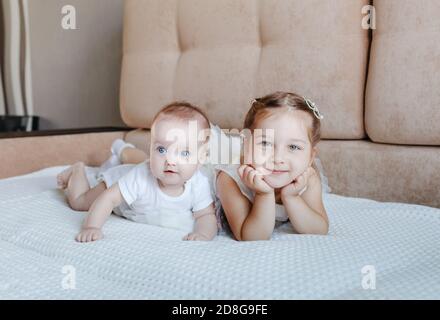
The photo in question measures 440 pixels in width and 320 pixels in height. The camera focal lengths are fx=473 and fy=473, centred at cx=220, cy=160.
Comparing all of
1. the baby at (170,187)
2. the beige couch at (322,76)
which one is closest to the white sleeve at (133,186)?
the baby at (170,187)

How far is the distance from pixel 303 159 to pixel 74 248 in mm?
481

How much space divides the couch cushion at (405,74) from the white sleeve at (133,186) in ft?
2.10

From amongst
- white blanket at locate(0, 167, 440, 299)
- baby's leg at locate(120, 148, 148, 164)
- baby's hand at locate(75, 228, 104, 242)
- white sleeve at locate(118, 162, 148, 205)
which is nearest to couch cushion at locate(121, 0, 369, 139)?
baby's leg at locate(120, 148, 148, 164)

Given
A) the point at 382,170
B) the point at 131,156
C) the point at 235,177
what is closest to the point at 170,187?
the point at 235,177

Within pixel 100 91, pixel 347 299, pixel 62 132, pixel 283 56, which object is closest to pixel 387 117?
pixel 283 56

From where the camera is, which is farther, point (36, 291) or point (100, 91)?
point (100, 91)

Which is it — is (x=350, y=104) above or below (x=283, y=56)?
below

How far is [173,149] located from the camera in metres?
1.00

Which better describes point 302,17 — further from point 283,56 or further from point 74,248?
point 74,248

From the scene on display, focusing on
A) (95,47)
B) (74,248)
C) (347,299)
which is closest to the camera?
(347,299)

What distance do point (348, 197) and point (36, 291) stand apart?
2.85ft

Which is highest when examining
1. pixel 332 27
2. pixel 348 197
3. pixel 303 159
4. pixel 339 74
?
pixel 332 27

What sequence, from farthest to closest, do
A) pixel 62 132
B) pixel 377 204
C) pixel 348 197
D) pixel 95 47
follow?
1. pixel 95 47
2. pixel 62 132
3. pixel 348 197
4. pixel 377 204

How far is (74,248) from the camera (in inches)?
35.6
